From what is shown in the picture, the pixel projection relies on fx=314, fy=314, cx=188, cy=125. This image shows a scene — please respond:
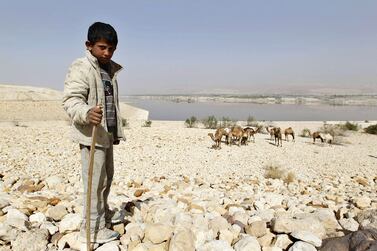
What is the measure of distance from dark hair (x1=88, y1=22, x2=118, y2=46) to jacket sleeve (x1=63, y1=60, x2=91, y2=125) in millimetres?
252

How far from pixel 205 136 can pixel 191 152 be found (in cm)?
357

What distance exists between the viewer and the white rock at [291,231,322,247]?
300cm

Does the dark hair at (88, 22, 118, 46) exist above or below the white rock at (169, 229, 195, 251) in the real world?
above

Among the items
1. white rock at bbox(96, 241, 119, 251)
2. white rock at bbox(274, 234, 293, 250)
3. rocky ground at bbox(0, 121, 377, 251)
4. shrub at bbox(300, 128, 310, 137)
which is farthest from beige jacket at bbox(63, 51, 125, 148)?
shrub at bbox(300, 128, 310, 137)

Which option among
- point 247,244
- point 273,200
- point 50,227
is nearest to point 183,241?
point 247,244

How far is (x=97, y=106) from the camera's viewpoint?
2.48 m

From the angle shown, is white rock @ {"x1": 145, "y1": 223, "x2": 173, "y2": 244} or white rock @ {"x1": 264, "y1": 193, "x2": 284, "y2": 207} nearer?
white rock @ {"x1": 145, "y1": 223, "x2": 173, "y2": 244}

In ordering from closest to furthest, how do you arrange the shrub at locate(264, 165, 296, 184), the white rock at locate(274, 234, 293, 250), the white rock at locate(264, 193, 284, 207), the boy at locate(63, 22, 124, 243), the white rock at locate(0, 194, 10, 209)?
1. the boy at locate(63, 22, 124, 243)
2. the white rock at locate(274, 234, 293, 250)
3. the white rock at locate(0, 194, 10, 209)
4. the white rock at locate(264, 193, 284, 207)
5. the shrub at locate(264, 165, 296, 184)

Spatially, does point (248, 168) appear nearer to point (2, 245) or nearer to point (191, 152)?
point (191, 152)

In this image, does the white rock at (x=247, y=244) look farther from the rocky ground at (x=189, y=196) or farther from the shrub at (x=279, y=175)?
the shrub at (x=279, y=175)

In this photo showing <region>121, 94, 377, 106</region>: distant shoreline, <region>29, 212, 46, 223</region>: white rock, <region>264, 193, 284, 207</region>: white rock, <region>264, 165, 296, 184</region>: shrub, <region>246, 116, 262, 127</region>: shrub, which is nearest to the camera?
<region>29, 212, 46, 223</region>: white rock

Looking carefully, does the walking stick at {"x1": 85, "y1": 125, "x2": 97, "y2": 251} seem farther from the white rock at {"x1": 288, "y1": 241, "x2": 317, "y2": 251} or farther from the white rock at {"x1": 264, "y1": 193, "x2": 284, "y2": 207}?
the white rock at {"x1": 264, "y1": 193, "x2": 284, "y2": 207}

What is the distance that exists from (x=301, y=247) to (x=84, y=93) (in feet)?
7.92

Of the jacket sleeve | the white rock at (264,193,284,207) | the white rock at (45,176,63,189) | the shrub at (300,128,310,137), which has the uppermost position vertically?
the jacket sleeve
